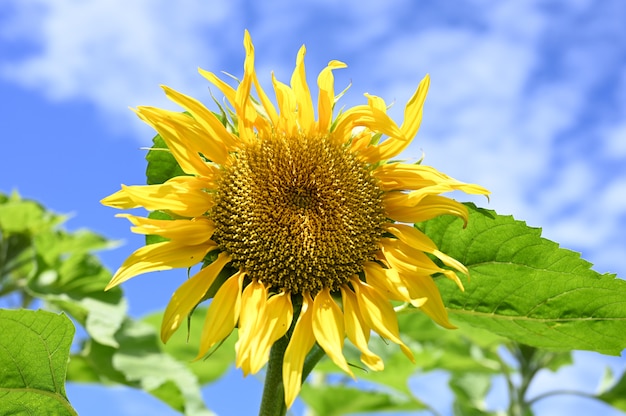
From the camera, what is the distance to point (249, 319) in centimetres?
Answer: 180

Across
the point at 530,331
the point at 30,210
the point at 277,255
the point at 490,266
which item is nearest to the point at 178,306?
the point at 277,255

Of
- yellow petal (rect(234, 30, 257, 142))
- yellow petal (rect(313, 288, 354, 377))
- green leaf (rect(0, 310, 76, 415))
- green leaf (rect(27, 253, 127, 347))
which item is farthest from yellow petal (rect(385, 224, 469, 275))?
green leaf (rect(27, 253, 127, 347))

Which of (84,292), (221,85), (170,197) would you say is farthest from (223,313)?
(84,292)

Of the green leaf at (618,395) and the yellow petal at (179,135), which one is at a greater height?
the green leaf at (618,395)

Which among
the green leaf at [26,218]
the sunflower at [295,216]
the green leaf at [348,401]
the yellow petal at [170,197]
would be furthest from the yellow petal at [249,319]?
the green leaf at [26,218]

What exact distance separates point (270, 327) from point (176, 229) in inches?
12.7

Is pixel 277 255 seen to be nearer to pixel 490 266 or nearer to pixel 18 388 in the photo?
pixel 490 266

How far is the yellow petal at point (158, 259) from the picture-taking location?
1852mm

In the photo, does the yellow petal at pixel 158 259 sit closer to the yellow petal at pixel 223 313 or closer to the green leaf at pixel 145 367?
the yellow petal at pixel 223 313

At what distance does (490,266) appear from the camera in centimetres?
206

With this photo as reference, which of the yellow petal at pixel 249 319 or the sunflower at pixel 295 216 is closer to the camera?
the yellow petal at pixel 249 319

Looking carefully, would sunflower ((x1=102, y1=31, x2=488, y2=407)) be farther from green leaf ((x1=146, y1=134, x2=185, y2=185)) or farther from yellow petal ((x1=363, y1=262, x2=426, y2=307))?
green leaf ((x1=146, y1=134, x2=185, y2=185))

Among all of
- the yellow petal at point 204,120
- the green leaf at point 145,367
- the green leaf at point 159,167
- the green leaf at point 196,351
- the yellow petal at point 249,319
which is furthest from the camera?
the green leaf at point 196,351

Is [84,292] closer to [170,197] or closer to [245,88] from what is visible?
[170,197]
